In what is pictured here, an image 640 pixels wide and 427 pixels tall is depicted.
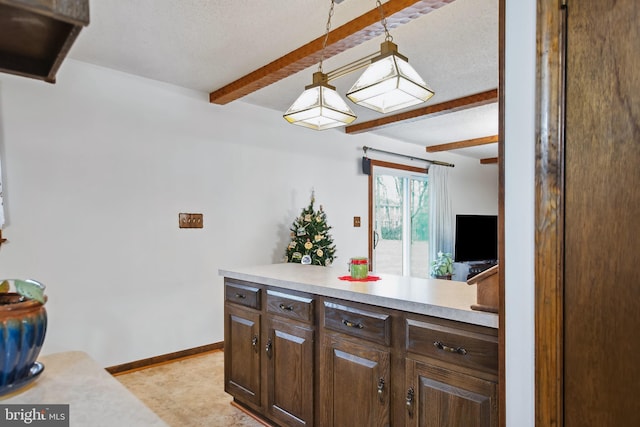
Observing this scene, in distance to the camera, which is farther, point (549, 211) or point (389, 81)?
point (389, 81)

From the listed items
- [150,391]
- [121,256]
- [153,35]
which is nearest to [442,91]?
[153,35]

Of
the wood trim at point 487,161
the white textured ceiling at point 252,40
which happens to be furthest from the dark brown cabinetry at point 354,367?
the wood trim at point 487,161

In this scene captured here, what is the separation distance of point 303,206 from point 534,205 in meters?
3.49

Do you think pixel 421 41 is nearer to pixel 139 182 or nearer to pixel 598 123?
pixel 598 123

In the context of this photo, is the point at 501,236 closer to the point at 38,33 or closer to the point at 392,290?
the point at 392,290

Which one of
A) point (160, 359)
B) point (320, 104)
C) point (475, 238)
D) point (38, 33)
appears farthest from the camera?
point (475, 238)

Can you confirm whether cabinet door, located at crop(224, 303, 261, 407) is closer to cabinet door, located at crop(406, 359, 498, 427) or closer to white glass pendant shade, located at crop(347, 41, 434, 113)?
cabinet door, located at crop(406, 359, 498, 427)

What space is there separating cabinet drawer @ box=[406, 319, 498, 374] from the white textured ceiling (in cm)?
175

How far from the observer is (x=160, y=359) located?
133 inches

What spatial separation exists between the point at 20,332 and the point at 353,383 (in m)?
1.35

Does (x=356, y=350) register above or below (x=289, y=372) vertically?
above

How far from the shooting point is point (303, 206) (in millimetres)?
4551

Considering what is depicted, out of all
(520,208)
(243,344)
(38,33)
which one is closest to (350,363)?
(243,344)

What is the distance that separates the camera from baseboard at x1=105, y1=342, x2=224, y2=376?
3156mm
